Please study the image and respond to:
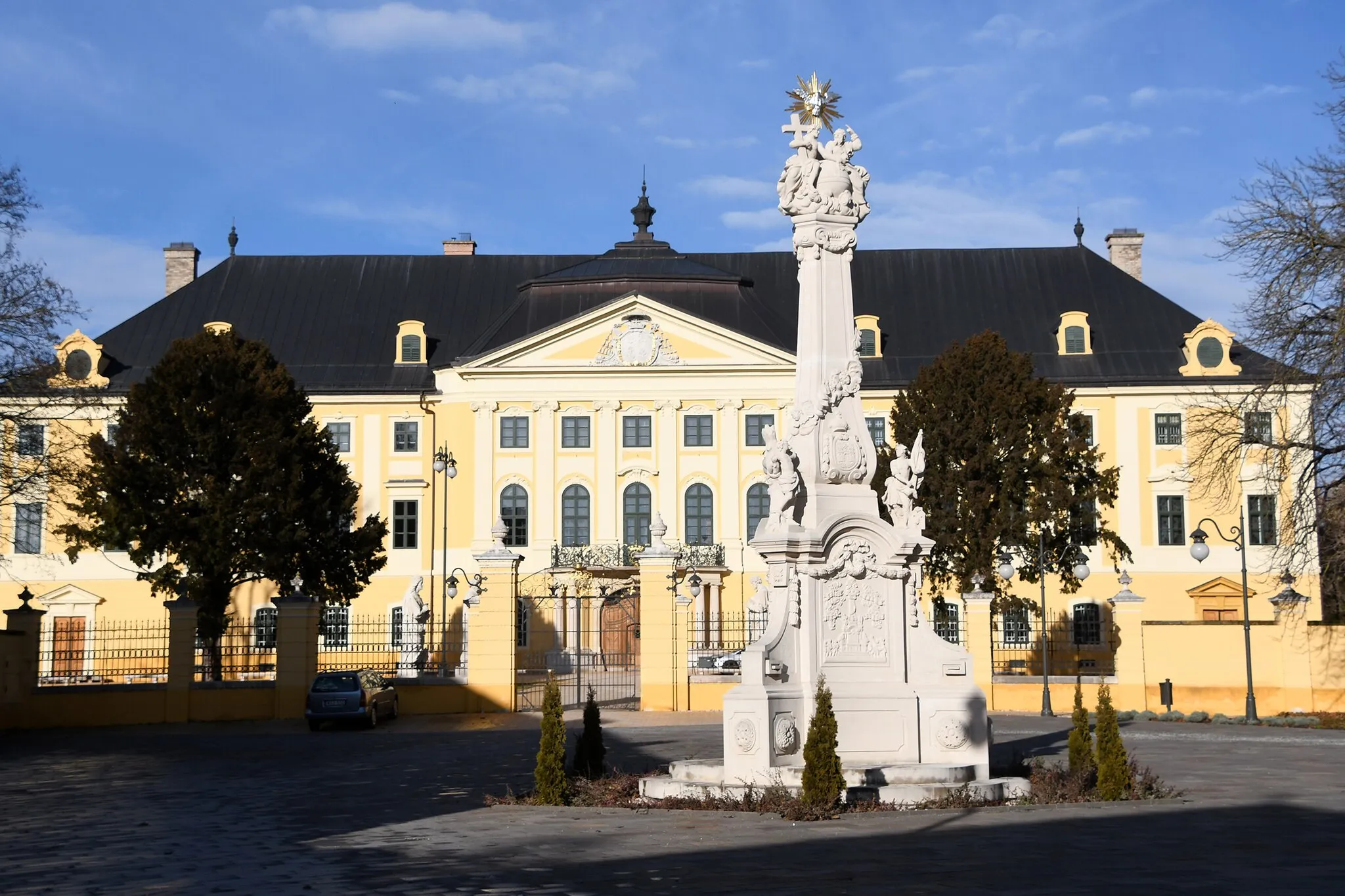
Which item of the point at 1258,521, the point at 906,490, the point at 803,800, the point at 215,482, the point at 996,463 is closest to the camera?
the point at 803,800

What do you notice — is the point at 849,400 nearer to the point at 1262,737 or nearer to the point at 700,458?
the point at 1262,737

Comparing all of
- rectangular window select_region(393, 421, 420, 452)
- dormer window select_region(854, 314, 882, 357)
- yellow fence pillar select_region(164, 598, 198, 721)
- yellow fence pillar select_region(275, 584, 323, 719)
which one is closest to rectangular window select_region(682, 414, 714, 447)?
dormer window select_region(854, 314, 882, 357)

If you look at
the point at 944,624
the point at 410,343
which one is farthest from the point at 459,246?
the point at 944,624

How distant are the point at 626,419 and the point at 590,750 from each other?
124ft

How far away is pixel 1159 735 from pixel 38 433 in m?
23.7

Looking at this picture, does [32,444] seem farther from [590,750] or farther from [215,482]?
[590,750]

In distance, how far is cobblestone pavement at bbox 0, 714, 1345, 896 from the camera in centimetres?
1043

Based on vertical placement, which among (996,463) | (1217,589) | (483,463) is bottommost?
(1217,589)

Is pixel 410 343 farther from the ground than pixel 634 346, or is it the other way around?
pixel 410 343

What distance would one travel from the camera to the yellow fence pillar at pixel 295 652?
99.9 ft

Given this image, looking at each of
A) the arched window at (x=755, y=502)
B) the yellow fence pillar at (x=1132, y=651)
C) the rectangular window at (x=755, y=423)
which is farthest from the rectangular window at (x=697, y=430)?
the yellow fence pillar at (x=1132, y=651)

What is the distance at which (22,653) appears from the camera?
96.9 ft

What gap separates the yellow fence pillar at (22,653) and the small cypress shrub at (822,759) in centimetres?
2070

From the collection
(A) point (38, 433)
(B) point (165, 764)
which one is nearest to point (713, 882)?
(B) point (165, 764)
